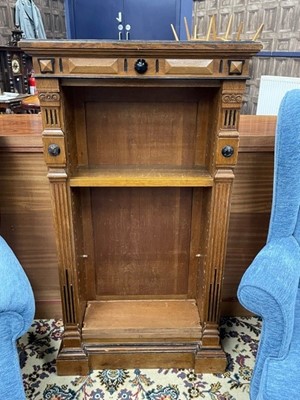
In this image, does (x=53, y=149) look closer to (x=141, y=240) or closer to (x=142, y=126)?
(x=142, y=126)

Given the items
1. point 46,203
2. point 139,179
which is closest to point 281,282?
point 139,179

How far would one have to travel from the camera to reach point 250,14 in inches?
131

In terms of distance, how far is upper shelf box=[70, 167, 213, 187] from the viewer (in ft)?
3.63

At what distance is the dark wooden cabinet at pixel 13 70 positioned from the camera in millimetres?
3623

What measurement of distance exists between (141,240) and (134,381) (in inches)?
21.1

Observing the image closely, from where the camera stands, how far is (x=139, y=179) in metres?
1.11

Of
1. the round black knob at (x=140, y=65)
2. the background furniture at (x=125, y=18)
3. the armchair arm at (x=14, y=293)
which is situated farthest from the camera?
the background furniture at (x=125, y=18)

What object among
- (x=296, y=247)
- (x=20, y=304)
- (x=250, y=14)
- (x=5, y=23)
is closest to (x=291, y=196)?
(x=296, y=247)

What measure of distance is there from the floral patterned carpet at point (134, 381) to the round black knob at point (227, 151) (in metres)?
0.86

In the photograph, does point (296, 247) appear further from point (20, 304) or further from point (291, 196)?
point (20, 304)

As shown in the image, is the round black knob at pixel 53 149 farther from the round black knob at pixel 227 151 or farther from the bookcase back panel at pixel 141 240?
the round black knob at pixel 227 151

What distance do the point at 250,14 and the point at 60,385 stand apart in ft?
11.4

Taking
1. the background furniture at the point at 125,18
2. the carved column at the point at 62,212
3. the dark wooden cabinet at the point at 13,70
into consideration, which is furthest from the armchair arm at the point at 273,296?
the background furniture at the point at 125,18

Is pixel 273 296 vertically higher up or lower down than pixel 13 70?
lower down
